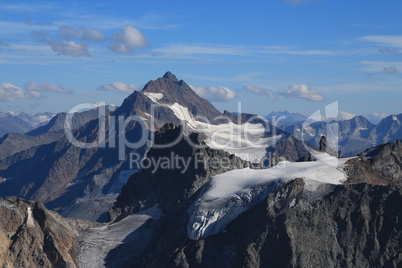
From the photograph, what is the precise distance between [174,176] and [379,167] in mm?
41906

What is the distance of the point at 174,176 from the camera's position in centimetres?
13412

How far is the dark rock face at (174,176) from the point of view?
12731 cm

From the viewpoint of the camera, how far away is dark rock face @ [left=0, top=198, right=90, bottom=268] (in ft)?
327

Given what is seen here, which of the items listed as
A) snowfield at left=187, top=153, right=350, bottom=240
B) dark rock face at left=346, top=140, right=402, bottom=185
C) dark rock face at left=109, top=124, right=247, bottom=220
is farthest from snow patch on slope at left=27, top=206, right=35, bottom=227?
dark rock face at left=346, top=140, right=402, bottom=185

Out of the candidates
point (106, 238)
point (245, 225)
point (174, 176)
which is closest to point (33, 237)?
point (106, 238)

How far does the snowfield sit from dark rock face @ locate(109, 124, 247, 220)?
6.63m

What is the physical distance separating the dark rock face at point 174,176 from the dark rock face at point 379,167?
2700cm

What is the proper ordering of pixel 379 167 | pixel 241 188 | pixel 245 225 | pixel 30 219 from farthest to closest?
pixel 379 167 < pixel 241 188 < pixel 30 219 < pixel 245 225

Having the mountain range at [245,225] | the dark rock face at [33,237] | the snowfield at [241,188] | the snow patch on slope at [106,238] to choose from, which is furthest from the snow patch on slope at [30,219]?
the snowfield at [241,188]

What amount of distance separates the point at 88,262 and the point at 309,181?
3913 centimetres

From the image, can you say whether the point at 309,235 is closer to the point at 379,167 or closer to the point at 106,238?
the point at 379,167

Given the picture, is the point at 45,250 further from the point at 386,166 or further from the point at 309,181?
the point at 386,166

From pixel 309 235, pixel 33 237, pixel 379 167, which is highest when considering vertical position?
pixel 379 167

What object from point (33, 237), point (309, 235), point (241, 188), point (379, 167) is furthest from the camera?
point (379, 167)
